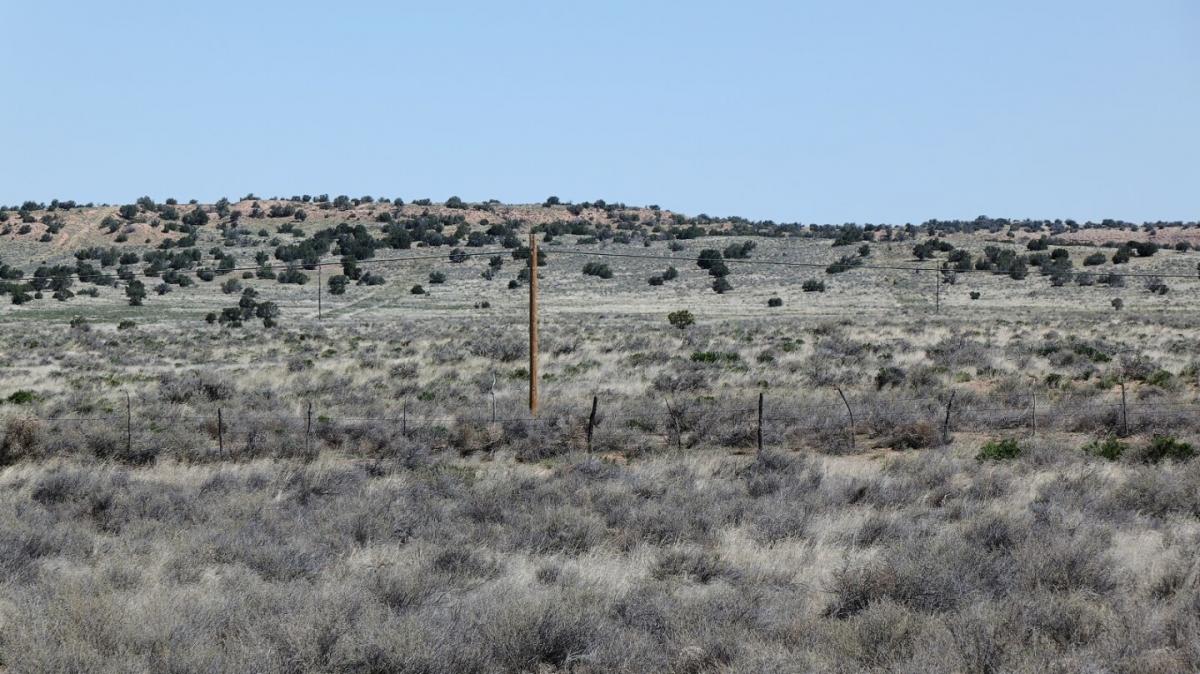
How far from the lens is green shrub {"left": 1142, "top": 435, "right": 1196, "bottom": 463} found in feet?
59.6

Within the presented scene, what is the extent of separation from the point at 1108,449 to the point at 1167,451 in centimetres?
97

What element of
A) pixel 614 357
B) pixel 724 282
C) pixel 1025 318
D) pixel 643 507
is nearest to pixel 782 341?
pixel 614 357

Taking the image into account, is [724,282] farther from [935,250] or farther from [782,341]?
[782,341]

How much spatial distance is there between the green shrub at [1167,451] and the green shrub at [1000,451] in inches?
80.7

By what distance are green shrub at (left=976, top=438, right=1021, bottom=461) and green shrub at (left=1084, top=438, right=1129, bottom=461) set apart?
3.98 ft

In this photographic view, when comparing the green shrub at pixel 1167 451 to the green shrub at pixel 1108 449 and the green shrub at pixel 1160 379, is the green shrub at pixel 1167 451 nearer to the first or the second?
the green shrub at pixel 1108 449

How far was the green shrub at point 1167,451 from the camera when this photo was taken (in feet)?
59.6

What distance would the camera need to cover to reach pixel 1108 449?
19016 millimetres

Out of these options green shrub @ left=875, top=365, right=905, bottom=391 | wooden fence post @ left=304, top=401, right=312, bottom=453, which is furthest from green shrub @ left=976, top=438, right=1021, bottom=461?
wooden fence post @ left=304, top=401, right=312, bottom=453

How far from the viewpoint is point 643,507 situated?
559 inches

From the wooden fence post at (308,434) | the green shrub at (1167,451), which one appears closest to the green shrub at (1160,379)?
the green shrub at (1167,451)

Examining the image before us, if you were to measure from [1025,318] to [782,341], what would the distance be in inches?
817

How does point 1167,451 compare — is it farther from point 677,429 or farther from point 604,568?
point 604,568

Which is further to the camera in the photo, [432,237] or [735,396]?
[432,237]
